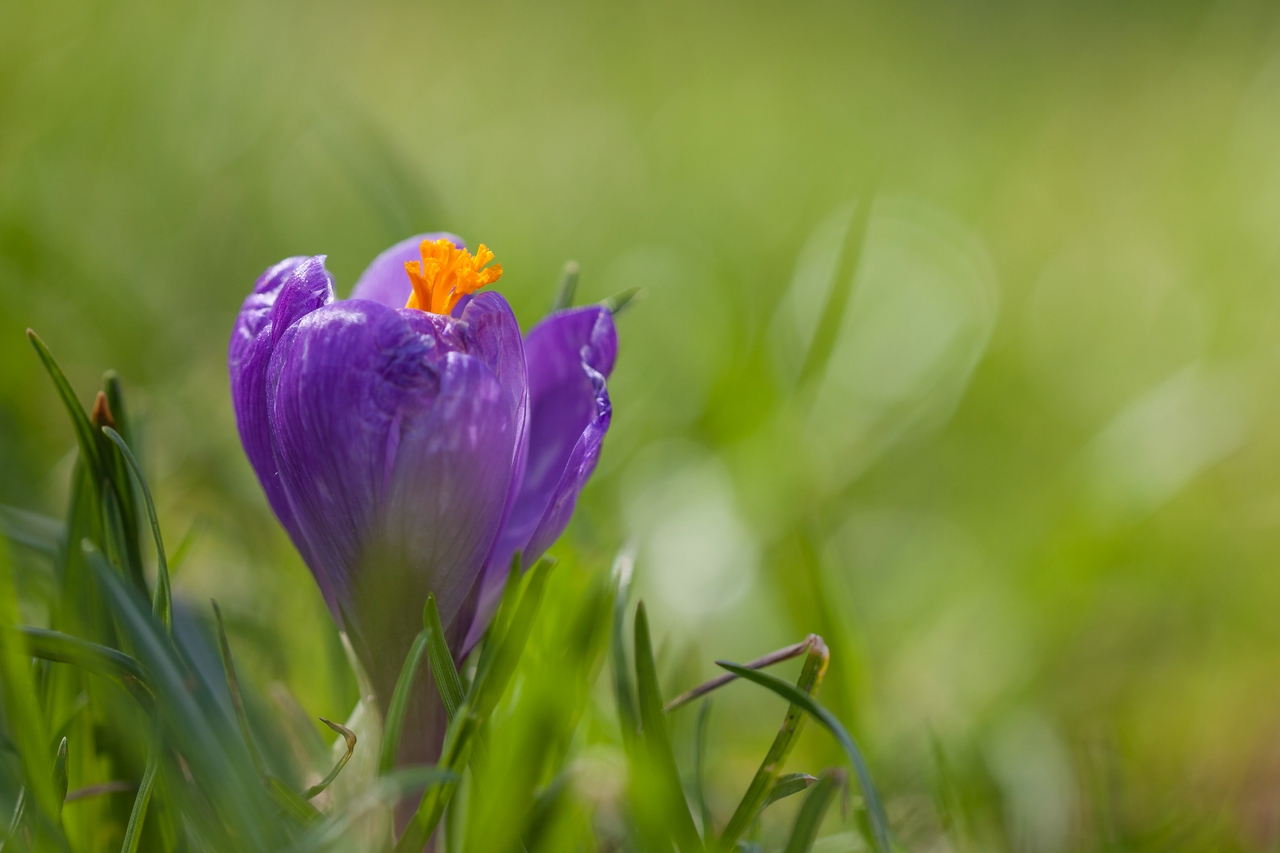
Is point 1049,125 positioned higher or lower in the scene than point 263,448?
higher

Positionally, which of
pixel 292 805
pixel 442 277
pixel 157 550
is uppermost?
pixel 442 277

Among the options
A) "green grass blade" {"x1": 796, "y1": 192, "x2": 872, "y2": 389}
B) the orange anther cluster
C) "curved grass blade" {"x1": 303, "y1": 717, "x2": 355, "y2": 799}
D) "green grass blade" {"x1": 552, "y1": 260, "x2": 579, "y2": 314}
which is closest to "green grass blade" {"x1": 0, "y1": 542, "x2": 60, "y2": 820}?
"curved grass blade" {"x1": 303, "y1": 717, "x2": 355, "y2": 799}

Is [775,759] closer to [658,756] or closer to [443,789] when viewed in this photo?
[658,756]

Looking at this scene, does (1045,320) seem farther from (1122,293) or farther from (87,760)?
(87,760)

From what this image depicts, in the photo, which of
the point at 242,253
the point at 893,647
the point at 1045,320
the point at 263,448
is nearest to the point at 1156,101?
the point at 1045,320

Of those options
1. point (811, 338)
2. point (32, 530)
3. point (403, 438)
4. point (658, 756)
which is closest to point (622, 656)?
point (658, 756)

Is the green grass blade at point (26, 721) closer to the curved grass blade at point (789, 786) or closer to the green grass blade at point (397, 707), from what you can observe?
the green grass blade at point (397, 707)
